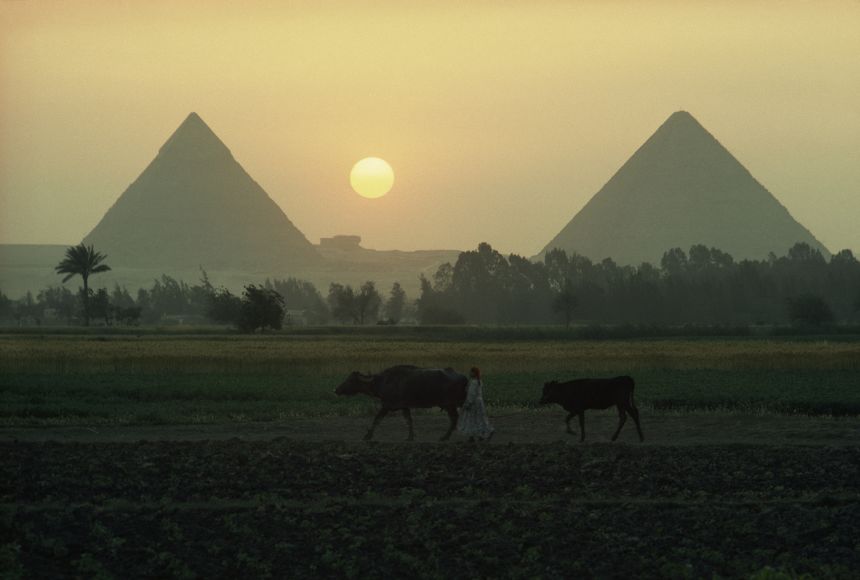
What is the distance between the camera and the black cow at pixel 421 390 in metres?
21.3

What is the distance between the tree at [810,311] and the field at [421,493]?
72757 mm

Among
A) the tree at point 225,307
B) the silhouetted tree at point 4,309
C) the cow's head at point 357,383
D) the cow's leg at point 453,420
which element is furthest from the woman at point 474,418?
the silhouetted tree at point 4,309

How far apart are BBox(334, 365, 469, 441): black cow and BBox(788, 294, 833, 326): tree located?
266 ft

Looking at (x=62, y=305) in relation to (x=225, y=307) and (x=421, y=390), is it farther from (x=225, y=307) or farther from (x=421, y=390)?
(x=421, y=390)

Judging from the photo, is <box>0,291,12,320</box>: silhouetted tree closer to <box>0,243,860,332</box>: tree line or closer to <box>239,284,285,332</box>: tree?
<box>0,243,860,332</box>: tree line

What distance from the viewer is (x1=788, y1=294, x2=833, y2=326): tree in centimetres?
10006

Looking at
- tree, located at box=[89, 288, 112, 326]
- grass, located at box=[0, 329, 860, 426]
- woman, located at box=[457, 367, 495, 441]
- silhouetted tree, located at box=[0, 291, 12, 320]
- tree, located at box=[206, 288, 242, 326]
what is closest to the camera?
woman, located at box=[457, 367, 495, 441]

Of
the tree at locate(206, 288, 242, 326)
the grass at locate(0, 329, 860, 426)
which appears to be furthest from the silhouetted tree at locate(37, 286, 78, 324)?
the grass at locate(0, 329, 860, 426)

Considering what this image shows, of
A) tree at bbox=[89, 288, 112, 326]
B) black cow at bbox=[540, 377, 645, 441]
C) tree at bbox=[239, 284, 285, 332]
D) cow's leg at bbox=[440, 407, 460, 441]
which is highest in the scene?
tree at bbox=[89, 288, 112, 326]

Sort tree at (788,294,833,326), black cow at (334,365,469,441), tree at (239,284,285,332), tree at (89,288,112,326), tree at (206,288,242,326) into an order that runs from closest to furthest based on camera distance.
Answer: black cow at (334,365,469,441)
tree at (239,284,285,332)
tree at (788,294,833,326)
tree at (206,288,242,326)
tree at (89,288,112,326)

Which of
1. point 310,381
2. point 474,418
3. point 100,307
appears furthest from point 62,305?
point 474,418

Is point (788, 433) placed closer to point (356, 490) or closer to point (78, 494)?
point (356, 490)

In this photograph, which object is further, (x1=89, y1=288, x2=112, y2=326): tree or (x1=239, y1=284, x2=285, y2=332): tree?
(x1=89, y1=288, x2=112, y2=326): tree

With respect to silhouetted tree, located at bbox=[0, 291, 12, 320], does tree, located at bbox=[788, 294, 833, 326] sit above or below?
below
